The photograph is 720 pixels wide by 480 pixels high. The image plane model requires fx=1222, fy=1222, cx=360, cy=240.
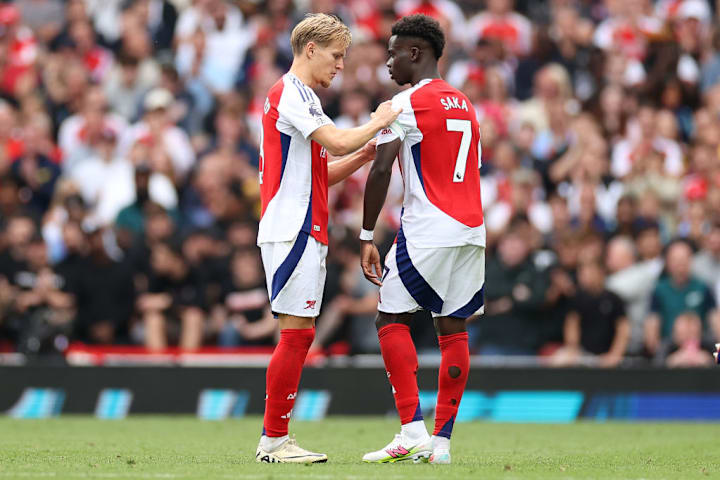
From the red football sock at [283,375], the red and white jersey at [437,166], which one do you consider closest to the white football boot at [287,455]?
the red football sock at [283,375]

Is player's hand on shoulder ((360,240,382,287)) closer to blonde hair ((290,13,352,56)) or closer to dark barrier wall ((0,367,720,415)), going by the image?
blonde hair ((290,13,352,56))

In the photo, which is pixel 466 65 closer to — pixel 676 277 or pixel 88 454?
pixel 676 277

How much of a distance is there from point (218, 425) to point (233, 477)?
5.40 meters

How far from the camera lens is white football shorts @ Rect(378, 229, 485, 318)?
25.0 ft

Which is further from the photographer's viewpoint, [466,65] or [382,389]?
Result: [466,65]

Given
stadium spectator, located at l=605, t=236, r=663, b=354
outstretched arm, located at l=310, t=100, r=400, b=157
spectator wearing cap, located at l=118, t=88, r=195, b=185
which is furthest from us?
spectator wearing cap, located at l=118, t=88, r=195, b=185

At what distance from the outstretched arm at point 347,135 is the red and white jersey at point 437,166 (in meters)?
0.13

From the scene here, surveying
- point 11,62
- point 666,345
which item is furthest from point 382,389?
point 11,62

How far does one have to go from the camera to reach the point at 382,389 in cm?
1321

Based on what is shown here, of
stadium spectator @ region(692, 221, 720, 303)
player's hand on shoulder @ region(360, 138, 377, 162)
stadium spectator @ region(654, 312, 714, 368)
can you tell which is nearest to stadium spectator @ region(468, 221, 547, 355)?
stadium spectator @ region(654, 312, 714, 368)

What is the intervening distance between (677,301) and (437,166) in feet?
22.7

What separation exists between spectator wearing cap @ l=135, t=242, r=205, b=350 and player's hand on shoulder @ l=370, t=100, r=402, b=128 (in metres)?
6.79

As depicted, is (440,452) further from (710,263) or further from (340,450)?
(710,263)

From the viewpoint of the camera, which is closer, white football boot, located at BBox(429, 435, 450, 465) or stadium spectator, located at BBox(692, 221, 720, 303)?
white football boot, located at BBox(429, 435, 450, 465)
